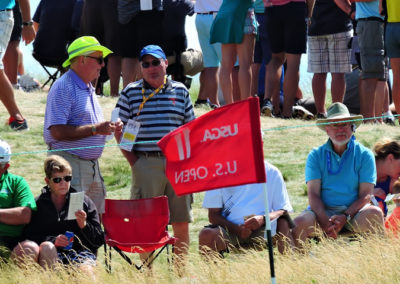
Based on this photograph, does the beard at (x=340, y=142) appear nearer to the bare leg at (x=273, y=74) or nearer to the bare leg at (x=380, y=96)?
the bare leg at (x=380, y=96)

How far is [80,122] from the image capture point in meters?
9.14

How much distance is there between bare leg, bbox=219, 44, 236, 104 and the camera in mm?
12453

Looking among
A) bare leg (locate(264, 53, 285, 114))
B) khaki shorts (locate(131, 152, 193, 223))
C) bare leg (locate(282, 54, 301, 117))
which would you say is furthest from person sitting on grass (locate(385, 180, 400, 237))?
bare leg (locate(264, 53, 285, 114))

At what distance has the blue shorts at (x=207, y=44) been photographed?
44.2 feet

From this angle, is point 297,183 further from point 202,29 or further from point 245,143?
point 245,143

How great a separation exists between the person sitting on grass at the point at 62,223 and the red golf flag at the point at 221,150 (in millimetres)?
1438

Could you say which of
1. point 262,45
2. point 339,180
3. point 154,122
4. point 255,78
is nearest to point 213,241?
point 154,122

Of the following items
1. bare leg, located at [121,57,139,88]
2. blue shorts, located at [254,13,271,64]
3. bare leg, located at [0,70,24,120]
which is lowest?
bare leg, located at [0,70,24,120]

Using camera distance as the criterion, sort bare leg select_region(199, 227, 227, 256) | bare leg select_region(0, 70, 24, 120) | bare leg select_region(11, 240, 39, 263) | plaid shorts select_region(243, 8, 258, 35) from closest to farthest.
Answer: bare leg select_region(11, 240, 39, 263) < bare leg select_region(199, 227, 227, 256) < bare leg select_region(0, 70, 24, 120) < plaid shorts select_region(243, 8, 258, 35)

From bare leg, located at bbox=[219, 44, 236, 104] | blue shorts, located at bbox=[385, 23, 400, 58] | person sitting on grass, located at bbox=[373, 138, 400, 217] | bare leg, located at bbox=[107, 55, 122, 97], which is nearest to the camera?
person sitting on grass, located at bbox=[373, 138, 400, 217]

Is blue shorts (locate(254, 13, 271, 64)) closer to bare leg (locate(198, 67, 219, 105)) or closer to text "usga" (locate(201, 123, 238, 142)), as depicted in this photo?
bare leg (locate(198, 67, 219, 105))

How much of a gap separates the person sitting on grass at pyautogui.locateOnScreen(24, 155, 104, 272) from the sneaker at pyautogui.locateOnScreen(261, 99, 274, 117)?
4911 mm

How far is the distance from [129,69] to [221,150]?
5850mm

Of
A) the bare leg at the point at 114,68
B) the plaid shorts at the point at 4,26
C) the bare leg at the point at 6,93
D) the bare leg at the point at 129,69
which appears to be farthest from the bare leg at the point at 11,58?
the bare leg at the point at 6,93
